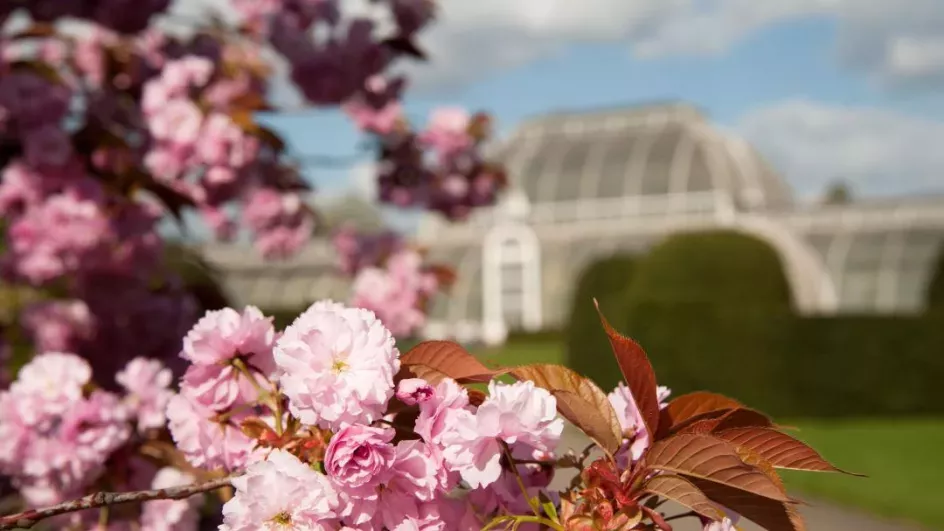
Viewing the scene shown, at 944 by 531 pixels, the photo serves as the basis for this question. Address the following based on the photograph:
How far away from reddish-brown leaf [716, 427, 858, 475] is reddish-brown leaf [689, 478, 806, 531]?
49mm

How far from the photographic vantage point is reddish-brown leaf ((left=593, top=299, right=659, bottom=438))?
3.73 feet

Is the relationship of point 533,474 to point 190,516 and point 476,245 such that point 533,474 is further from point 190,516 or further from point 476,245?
point 476,245

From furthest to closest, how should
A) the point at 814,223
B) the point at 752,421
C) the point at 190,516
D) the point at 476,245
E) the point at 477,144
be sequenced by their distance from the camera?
the point at 476,245
the point at 814,223
the point at 477,144
the point at 190,516
the point at 752,421

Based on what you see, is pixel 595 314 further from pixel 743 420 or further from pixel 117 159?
pixel 743 420

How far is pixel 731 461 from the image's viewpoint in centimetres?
109

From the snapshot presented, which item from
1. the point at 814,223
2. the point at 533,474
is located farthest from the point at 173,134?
the point at 814,223

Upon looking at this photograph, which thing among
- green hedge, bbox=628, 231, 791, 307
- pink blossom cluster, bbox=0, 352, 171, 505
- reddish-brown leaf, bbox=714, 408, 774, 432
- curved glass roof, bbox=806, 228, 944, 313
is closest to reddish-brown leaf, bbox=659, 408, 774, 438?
reddish-brown leaf, bbox=714, 408, 774, 432

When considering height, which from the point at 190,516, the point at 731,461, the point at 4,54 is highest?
the point at 4,54

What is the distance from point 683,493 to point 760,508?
0.08m

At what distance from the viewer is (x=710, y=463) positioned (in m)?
1.11

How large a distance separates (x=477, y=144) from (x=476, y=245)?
28348 millimetres

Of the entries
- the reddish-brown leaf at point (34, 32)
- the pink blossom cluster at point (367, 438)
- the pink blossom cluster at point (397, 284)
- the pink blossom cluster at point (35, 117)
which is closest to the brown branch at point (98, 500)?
the pink blossom cluster at point (367, 438)

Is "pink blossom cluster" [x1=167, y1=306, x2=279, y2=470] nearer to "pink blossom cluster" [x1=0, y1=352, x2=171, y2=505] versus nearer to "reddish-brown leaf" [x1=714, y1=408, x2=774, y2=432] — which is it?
"reddish-brown leaf" [x1=714, y1=408, x2=774, y2=432]

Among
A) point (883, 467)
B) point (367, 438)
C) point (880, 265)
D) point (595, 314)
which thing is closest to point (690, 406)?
point (367, 438)
